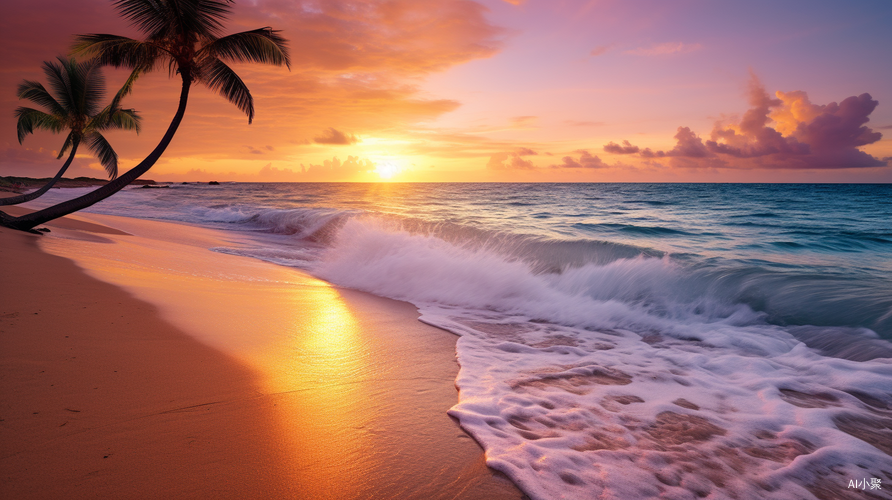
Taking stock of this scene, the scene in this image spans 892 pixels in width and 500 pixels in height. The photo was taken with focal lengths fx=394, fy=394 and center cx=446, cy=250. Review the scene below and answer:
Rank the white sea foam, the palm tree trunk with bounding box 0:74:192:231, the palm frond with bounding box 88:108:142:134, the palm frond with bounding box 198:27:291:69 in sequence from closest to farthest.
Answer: the white sea foam < the palm tree trunk with bounding box 0:74:192:231 < the palm frond with bounding box 198:27:291:69 < the palm frond with bounding box 88:108:142:134

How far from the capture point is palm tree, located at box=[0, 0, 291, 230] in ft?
34.8

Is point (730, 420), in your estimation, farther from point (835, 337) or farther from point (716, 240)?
point (716, 240)

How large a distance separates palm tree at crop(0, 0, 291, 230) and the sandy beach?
21.8 feet

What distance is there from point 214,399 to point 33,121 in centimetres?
2569

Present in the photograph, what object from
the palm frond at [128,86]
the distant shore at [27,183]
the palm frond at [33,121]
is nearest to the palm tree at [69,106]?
the palm frond at [33,121]

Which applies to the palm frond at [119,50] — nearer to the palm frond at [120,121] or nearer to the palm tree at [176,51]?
the palm tree at [176,51]

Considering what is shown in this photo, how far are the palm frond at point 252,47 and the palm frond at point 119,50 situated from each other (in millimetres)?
1441

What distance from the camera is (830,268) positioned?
380 inches

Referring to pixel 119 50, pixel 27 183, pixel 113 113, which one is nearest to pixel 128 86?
pixel 119 50

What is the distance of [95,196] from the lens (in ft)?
34.7

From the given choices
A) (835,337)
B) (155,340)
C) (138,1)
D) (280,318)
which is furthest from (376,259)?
(138,1)

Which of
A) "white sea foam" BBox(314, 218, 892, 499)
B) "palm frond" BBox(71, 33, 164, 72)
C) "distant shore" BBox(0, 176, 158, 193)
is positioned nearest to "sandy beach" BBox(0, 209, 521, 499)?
"white sea foam" BBox(314, 218, 892, 499)

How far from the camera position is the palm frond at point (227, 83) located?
1200 centimetres

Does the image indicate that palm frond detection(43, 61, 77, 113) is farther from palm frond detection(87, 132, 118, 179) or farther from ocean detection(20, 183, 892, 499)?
ocean detection(20, 183, 892, 499)
